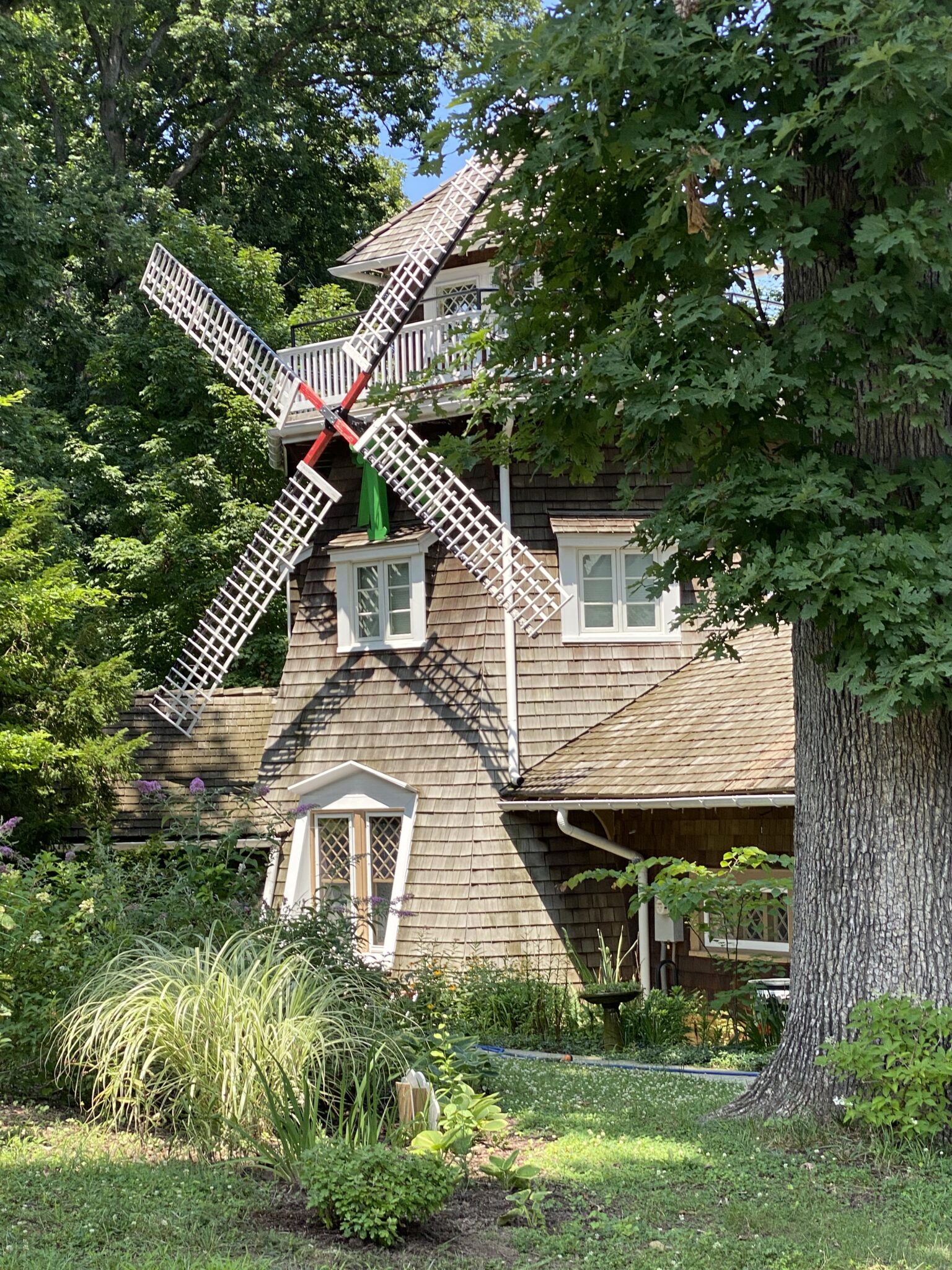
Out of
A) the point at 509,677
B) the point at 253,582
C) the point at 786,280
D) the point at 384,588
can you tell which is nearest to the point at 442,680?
the point at 509,677

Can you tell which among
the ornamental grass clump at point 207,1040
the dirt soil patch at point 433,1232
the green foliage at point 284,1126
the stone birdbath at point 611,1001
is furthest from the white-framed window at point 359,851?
the dirt soil patch at point 433,1232

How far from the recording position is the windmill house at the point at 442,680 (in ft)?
49.2

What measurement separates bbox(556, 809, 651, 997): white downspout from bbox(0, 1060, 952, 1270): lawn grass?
6.99m

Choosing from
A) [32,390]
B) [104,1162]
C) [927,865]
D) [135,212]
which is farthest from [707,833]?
[135,212]

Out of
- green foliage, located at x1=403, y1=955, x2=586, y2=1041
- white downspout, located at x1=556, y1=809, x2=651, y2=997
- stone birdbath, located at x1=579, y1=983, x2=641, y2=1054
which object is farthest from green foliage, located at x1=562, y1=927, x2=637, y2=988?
stone birdbath, located at x1=579, y1=983, x2=641, y2=1054

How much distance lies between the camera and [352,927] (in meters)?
8.89

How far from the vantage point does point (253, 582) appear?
17.4m

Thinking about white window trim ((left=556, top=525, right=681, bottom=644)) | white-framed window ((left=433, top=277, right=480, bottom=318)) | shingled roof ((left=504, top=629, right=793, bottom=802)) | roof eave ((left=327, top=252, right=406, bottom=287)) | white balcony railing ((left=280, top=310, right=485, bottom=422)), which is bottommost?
shingled roof ((left=504, top=629, right=793, bottom=802))

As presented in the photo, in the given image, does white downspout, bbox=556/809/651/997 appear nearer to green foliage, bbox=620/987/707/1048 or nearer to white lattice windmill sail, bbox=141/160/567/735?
white lattice windmill sail, bbox=141/160/567/735

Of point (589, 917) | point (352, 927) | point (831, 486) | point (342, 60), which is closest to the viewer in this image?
point (831, 486)

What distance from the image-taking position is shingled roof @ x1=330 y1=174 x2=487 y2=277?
17.4 meters

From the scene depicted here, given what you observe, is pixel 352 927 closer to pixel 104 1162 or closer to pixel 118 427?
pixel 104 1162

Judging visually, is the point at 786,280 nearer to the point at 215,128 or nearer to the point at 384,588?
the point at 384,588

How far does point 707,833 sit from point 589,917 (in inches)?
74.3
